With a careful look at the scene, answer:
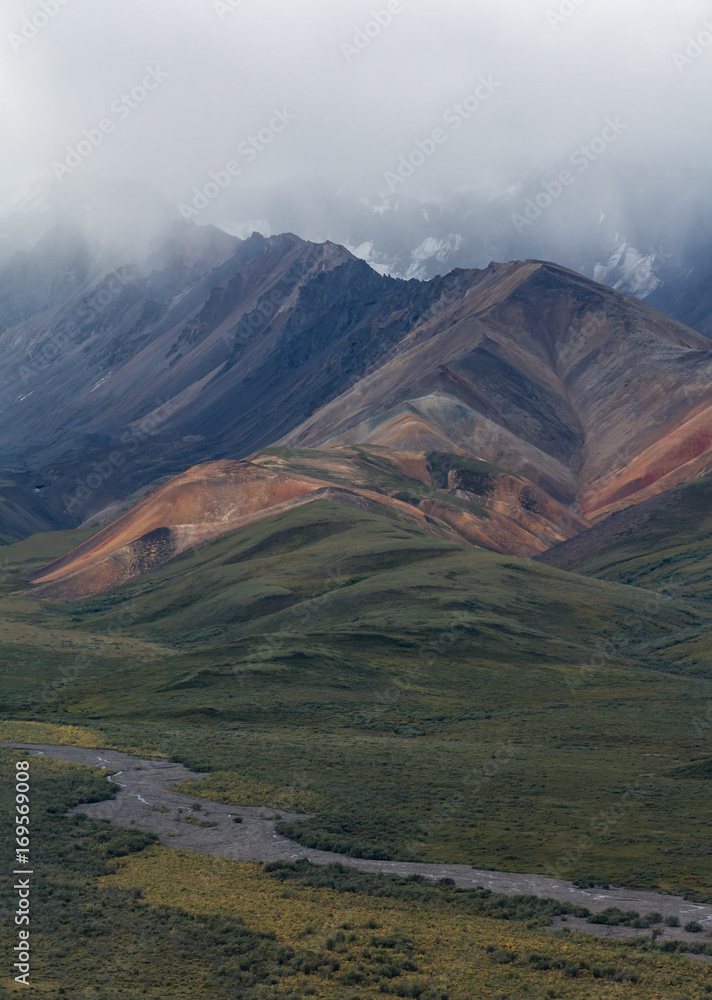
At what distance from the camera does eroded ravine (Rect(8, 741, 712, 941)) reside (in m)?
47.7

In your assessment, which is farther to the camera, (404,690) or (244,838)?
(404,690)

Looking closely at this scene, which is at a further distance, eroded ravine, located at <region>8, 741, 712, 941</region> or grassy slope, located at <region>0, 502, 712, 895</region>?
grassy slope, located at <region>0, 502, 712, 895</region>

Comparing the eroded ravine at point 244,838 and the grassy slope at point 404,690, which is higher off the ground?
the grassy slope at point 404,690

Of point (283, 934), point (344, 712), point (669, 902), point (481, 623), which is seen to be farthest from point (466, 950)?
point (481, 623)

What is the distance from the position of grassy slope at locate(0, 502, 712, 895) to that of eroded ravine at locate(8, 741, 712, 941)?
6.05ft

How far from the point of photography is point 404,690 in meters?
109

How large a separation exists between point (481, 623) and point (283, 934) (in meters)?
91.5

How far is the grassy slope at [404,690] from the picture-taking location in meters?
62.0

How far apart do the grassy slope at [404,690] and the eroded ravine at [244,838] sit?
6.05 ft

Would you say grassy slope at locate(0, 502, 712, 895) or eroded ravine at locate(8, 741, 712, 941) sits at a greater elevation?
grassy slope at locate(0, 502, 712, 895)

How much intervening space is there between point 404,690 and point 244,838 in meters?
51.2

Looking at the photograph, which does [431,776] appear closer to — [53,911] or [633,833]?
[633,833]

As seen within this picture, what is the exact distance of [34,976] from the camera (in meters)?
37.0

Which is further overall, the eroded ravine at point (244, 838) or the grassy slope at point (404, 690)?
the grassy slope at point (404, 690)
